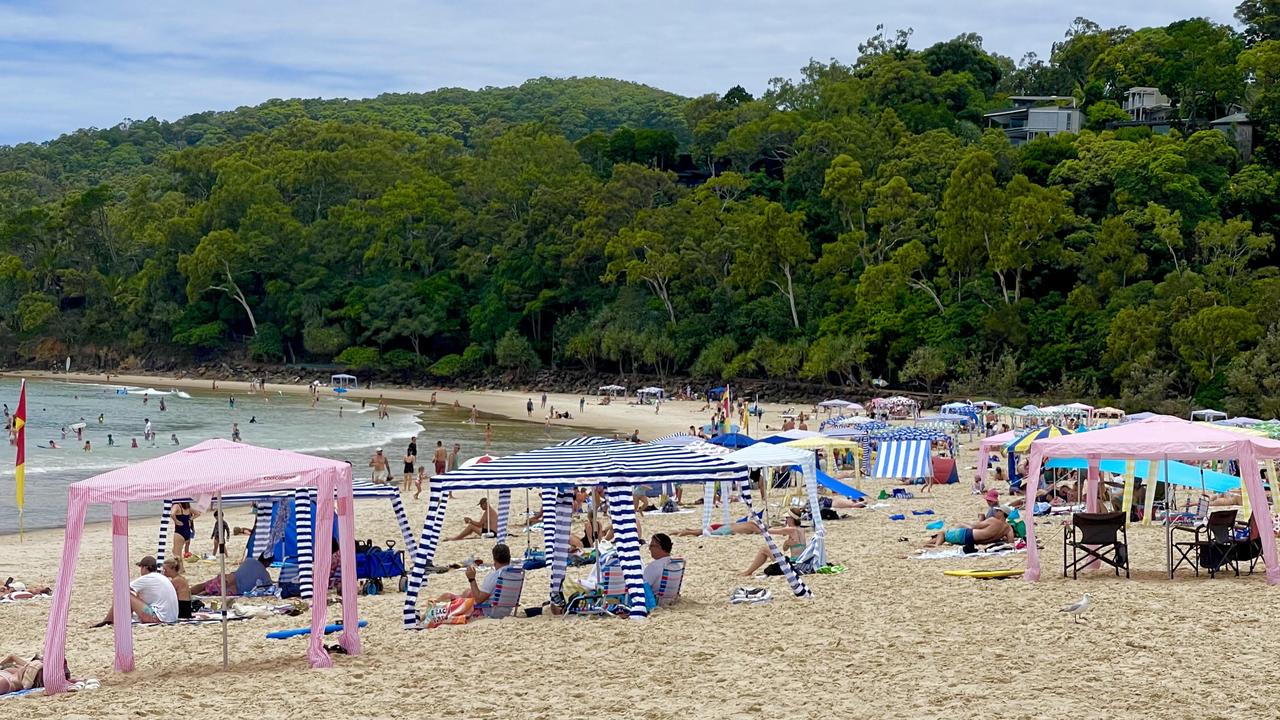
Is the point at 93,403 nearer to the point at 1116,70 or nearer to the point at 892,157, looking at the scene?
the point at 892,157

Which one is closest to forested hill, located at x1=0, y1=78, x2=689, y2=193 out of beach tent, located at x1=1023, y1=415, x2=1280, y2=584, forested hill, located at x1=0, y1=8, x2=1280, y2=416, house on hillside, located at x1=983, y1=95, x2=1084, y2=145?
forested hill, located at x1=0, y1=8, x2=1280, y2=416

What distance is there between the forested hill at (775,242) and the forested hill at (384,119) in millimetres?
37015

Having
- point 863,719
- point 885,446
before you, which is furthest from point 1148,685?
point 885,446

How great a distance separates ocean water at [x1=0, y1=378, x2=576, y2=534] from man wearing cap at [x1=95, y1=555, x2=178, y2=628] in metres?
10.6

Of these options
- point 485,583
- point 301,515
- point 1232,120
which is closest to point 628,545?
point 485,583

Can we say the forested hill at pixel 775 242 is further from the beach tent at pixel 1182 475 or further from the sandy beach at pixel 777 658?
the sandy beach at pixel 777 658

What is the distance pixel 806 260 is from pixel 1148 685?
2004 inches

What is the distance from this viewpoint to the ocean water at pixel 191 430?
2819 centimetres

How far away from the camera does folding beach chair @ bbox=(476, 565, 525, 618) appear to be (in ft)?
35.9

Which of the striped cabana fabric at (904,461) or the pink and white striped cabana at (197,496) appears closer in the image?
the pink and white striped cabana at (197,496)

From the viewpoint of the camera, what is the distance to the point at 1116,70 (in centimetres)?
6681

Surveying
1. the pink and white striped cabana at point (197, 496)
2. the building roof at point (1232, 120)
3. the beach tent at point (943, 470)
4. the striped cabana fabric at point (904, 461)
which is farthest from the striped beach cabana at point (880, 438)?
the building roof at point (1232, 120)

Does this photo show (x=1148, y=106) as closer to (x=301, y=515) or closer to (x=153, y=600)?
(x=301, y=515)

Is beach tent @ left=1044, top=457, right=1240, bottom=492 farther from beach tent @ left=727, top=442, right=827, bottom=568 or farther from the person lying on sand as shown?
the person lying on sand
